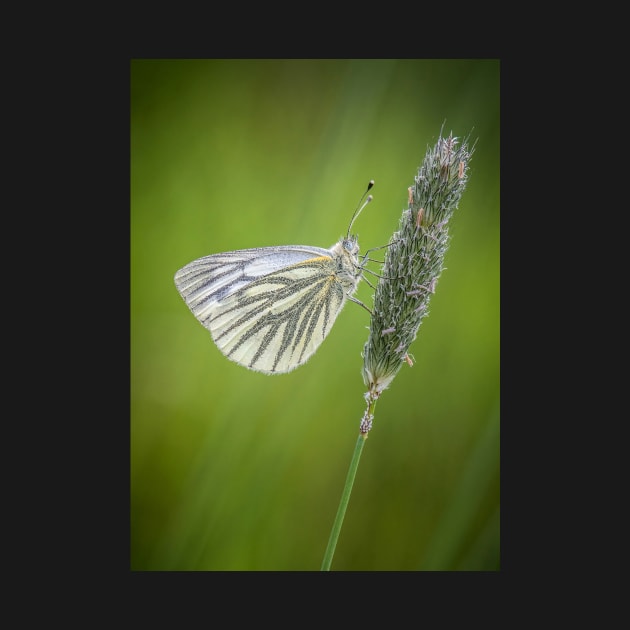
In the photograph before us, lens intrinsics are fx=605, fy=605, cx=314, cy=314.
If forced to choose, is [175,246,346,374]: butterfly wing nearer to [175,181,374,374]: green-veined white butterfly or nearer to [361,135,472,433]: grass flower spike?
[175,181,374,374]: green-veined white butterfly

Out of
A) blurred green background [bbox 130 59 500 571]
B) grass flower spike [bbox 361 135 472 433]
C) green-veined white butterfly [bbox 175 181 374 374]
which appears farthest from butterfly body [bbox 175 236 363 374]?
grass flower spike [bbox 361 135 472 433]

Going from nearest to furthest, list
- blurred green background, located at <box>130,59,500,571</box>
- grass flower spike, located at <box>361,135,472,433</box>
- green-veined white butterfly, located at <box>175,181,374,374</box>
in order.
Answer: grass flower spike, located at <box>361,135,472,433</box> < green-veined white butterfly, located at <box>175,181,374,374</box> < blurred green background, located at <box>130,59,500,571</box>

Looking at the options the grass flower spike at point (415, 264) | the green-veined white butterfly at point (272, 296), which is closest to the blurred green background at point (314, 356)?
the green-veined white butterfly at point (272, 296)

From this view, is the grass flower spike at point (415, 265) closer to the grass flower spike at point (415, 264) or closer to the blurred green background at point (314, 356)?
the grass flower spike at point (415, 264)

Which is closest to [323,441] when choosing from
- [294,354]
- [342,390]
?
[342,390]

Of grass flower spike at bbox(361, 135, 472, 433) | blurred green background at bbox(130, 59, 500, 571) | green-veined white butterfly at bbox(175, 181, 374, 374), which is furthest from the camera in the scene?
blurred green background at bbox(130, 59, 500, 571)

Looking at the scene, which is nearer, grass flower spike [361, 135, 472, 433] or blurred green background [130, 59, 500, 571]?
grass flower spike [361, 135, 472, 433]

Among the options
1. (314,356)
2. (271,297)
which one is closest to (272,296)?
(271,297)
